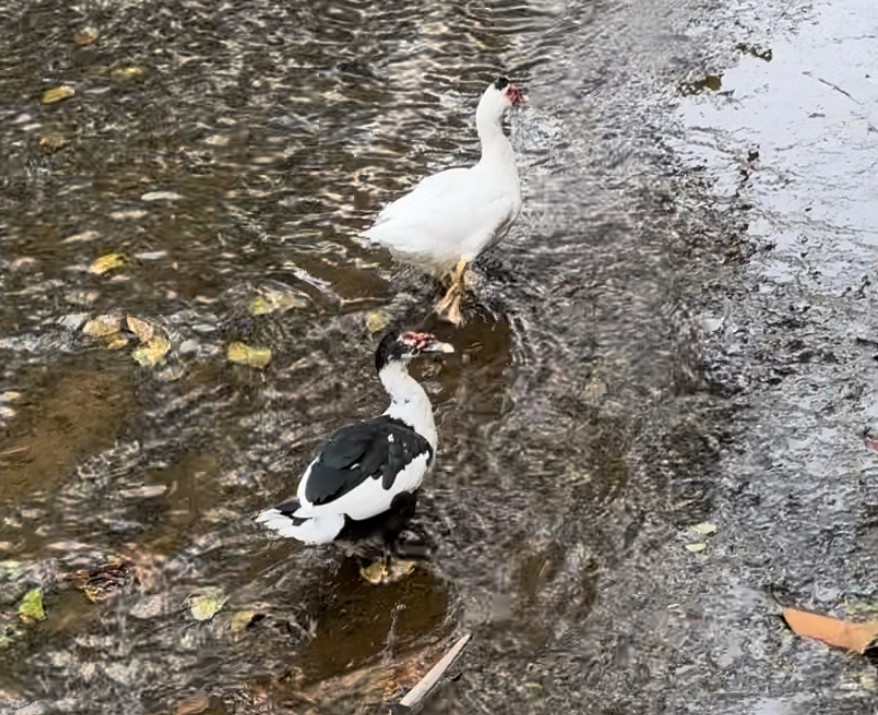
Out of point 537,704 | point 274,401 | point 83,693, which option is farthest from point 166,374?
point 537,704

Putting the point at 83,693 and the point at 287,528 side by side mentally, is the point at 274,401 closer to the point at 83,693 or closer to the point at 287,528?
the point at 287,528

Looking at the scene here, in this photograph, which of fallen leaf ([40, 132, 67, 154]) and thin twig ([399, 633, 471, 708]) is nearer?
thin twig ([399, 633, 471, 708])

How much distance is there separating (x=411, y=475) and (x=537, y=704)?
934mm

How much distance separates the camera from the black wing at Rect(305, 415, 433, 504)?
4.23 meters

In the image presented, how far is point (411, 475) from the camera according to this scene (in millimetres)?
4383

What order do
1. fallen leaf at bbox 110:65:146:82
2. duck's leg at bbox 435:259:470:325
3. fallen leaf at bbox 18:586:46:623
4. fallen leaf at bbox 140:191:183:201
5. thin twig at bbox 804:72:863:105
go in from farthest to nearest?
fallen leaf at bbox 110:65:146:82 < thin twig at bbox 804:72:863:105 < fallen leaf at bbox 140:191:183:201 < duck's leg at bbox 435:259:470:325 < fallen leaf at bbox 18:586:46:623

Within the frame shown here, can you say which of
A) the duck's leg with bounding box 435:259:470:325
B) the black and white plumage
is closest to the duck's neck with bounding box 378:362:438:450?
the black and white plumage

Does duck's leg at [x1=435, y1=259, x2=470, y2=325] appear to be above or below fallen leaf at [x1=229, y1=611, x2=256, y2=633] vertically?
above

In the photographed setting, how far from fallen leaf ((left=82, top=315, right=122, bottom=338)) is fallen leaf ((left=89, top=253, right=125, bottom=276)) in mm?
395

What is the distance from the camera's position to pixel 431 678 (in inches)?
160

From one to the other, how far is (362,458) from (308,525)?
0.32 meters

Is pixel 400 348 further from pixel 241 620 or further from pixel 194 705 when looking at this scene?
pixel 194 705

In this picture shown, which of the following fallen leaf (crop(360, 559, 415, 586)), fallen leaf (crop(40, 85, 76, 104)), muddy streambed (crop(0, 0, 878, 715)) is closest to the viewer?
muddy streambed (crop(0, 0, 878, 715))

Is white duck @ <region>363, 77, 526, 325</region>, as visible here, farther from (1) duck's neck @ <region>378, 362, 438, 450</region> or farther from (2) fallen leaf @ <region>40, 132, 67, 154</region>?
(2) fallen leaf @ <region>40, 132, 67, 154</region>
